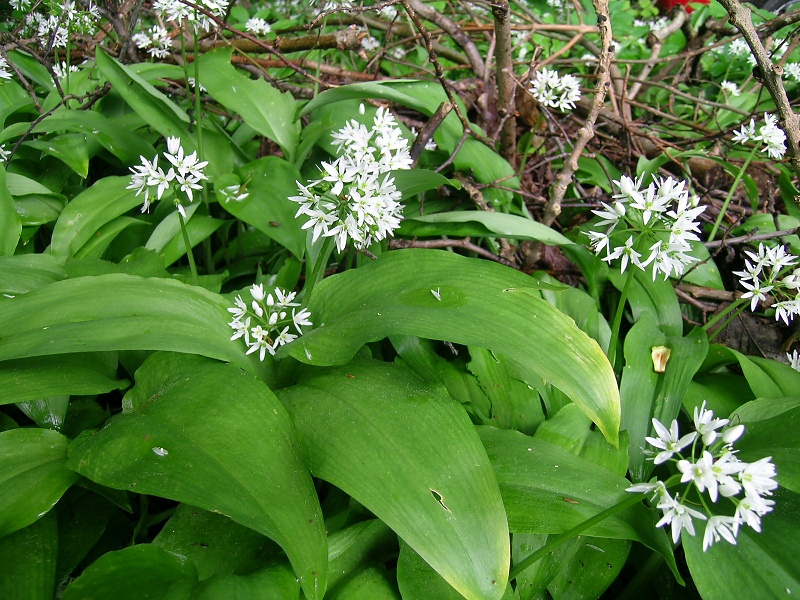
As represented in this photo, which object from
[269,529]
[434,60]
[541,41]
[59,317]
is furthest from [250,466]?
[541,41]

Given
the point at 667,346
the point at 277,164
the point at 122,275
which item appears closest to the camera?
the point at 122,275

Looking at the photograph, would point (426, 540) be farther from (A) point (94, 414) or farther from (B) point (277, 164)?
(B) point (277, 164)

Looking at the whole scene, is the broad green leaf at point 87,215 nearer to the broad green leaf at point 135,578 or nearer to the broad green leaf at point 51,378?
the broad green leaf at point 51,378

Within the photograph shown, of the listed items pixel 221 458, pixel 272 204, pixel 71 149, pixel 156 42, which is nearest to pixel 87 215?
pixel 71 149

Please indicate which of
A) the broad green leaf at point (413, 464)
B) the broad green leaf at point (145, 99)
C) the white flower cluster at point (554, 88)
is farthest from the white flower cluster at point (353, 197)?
the white flower cluster at point (554, 88)

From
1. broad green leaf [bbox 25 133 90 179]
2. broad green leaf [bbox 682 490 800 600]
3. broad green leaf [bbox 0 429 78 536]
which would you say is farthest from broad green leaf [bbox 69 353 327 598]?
broad green leaf [bbox 25 133 90 179]

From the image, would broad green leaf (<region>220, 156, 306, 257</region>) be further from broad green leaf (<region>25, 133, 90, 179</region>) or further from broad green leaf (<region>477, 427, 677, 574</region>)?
broad green leaf (<region>477, 427, 677, 574</region>)

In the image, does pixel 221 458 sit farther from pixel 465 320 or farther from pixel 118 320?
pixel 465 320
